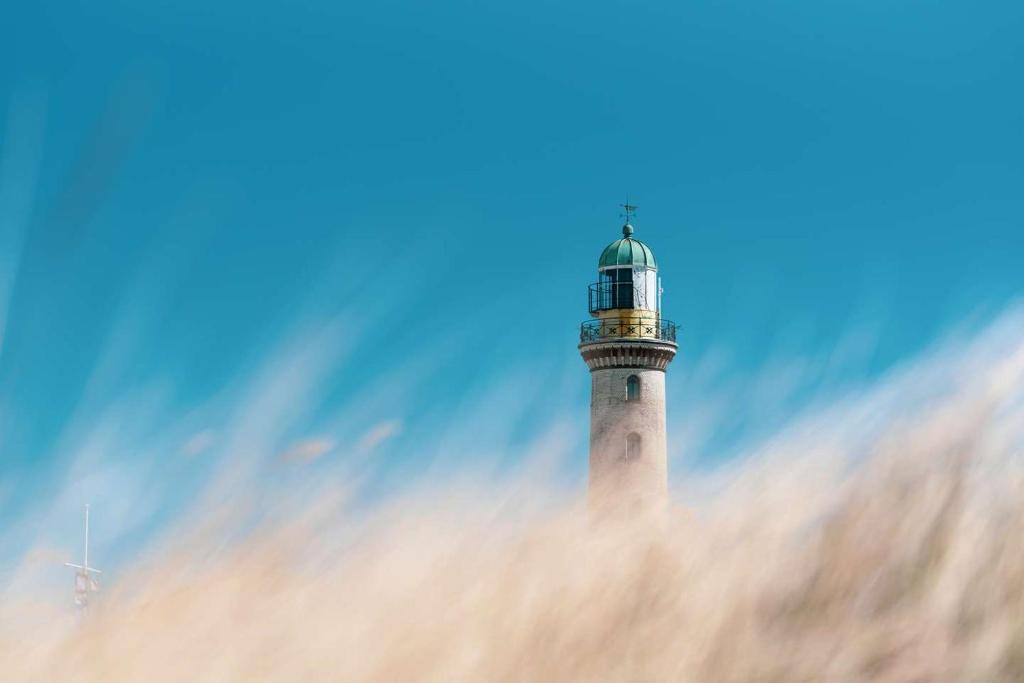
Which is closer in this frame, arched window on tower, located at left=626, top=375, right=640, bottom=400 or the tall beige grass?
the tall beige grass

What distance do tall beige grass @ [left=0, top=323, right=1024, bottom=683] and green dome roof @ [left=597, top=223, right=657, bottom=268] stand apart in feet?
141

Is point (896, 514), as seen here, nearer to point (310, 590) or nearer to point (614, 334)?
point (310, 590)

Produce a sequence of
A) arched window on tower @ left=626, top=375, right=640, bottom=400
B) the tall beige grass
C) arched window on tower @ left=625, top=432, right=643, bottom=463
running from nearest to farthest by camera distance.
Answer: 1. the tall beige grass
2. arched window on tower @ left=625, top=432, right=643, bottom=463
3. arched window on tower @ left=626, top=375, right=640, bottom=400

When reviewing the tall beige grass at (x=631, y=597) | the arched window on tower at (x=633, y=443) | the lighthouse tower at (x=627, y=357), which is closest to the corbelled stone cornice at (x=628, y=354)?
the lighthouse tower at (x=627, y=357)

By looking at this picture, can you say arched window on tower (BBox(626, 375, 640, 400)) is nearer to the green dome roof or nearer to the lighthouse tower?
the lighthouse tower

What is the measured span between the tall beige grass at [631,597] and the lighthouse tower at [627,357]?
37426 mm

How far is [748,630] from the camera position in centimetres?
338

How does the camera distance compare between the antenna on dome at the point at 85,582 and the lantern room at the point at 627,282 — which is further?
the lantern room at the point at 627,282

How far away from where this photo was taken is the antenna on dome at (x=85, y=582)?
351cm

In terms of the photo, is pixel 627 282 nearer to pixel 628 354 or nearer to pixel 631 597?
pixel 628 354

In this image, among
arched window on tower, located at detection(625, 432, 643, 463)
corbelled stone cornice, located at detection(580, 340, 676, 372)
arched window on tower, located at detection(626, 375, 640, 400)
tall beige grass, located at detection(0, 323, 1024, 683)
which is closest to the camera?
tall beige grass, located at detection(0, 323, 1024, 683)

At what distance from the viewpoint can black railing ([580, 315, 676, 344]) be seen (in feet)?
148

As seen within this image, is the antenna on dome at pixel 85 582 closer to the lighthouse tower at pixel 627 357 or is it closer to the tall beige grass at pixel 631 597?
the tall beige grass at pixel 631 597

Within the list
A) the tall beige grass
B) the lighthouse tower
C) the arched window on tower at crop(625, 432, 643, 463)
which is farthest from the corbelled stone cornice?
the tall beige grass
